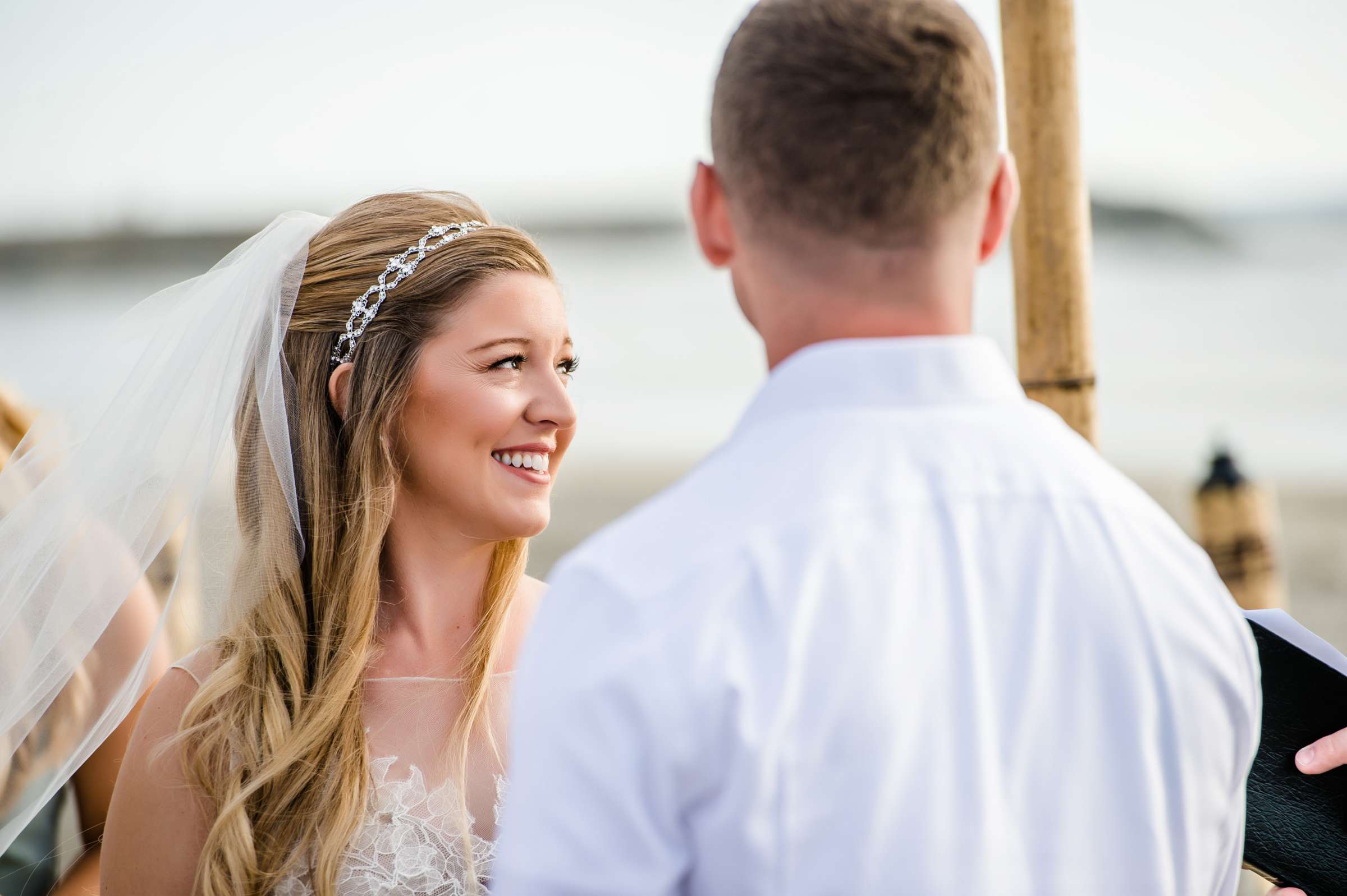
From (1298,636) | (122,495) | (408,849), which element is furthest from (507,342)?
(1298,636)

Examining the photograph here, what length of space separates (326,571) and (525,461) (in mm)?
535

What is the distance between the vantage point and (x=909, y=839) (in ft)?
3.46

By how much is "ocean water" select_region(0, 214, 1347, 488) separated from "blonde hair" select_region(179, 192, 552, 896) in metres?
11.9

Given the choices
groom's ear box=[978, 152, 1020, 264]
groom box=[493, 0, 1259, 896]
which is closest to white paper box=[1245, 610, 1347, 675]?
groom box=[493, 0, 1259, 896]

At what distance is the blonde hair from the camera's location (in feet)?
7.82

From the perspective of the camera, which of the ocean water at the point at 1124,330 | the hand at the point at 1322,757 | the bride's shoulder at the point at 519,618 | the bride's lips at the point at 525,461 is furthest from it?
the ocean water at the point at 1124,330

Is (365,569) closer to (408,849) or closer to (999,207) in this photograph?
(408,849)

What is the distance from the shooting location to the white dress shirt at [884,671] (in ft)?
3.35

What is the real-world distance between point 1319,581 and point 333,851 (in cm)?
1123

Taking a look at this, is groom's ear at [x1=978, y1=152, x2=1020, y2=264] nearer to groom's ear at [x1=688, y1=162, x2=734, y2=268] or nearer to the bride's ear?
groom's ear at [x1=688, y1=162, x2=734, y2=268]

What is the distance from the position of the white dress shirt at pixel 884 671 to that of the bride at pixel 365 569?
1.41 meters

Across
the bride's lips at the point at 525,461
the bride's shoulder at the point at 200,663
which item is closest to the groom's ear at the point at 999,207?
the bride's lips at the point at 525,461

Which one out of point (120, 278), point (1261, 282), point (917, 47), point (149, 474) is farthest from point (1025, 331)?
point (120, 278)

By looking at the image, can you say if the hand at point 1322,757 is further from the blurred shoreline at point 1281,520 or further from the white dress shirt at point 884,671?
the blurred shoreline at point 1281,520
